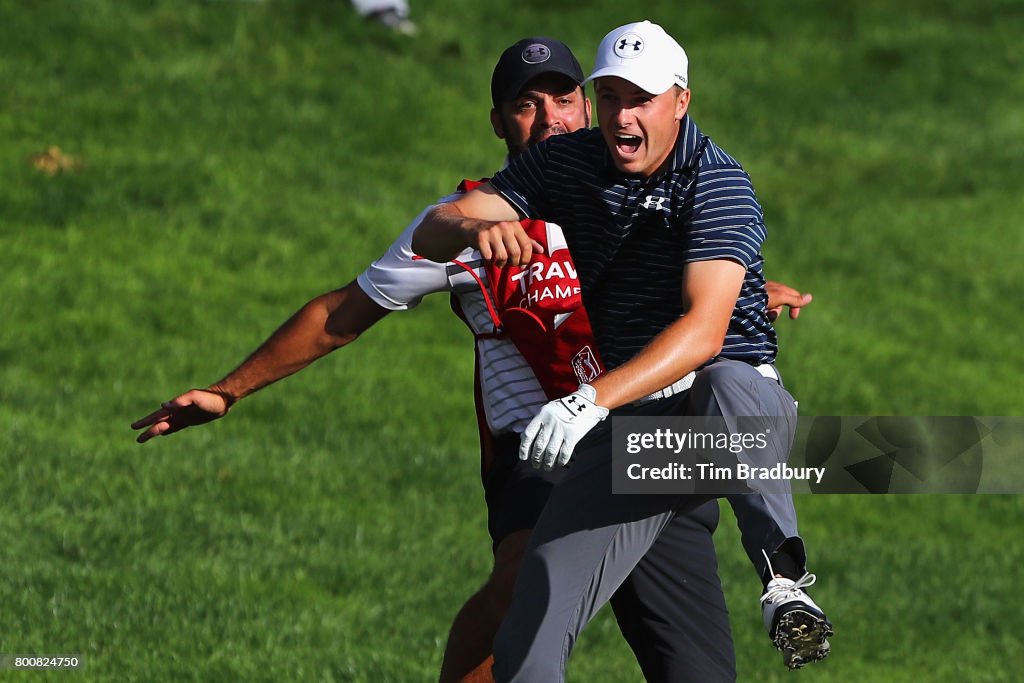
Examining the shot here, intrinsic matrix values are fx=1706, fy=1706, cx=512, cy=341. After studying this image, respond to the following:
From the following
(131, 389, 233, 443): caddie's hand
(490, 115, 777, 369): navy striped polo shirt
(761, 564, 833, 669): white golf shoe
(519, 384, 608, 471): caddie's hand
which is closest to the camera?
(519, 384, 608, 471): caddie's hand

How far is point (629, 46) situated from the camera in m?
5.36

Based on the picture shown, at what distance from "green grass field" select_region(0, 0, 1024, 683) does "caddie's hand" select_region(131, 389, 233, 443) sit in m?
1.50

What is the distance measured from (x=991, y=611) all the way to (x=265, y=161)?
9.29 metres

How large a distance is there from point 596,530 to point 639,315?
72 cm

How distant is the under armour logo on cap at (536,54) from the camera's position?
662 cm

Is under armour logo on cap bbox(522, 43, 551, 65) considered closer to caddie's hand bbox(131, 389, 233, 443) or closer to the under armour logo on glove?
caddie's hand bbox(131, 389, 233, 443)

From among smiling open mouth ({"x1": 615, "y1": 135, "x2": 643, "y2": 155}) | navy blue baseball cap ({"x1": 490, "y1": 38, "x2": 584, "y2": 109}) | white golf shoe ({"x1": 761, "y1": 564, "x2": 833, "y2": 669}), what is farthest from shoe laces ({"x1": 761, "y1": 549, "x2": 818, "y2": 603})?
navy blue baseball cap ({"x1": 490, "y1": 38, "x2": 584, "y2": 109})

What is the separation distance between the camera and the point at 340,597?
934cm

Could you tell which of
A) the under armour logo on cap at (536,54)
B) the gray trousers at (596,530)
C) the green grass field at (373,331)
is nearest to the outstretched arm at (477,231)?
the gray trousers at (596,530)

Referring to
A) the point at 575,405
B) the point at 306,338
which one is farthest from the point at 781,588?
the point at 306,338

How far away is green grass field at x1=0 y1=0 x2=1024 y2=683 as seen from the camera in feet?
30.3

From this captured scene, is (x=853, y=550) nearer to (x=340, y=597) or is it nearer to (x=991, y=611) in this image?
(x=991, y=611)

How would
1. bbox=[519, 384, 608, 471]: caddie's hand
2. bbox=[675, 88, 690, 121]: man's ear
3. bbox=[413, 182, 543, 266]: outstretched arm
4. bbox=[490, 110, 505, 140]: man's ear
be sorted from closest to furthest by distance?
bbox=[519, 384, 608, 471]: caddie's hand
bbox=[413, 182, 543, 266]: outstretched arm
bbox=[675, 88, 690, 121]: man's ear
bbox=[490, 110, 505, 140]: man's ear

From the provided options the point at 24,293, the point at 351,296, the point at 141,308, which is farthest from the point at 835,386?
the point at 351,296
